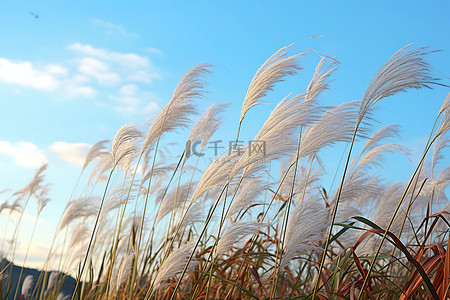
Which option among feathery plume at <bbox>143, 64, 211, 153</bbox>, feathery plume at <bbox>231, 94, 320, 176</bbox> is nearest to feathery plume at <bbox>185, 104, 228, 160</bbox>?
feathery plume at <bbox>143, 64, 211, 153</bbox>

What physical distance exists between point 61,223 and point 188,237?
3.21 feet

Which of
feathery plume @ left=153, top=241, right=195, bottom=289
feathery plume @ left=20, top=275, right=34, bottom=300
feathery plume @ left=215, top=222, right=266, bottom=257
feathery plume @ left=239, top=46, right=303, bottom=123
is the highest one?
feathery plume @ left=239, top=46, right=303, bottom=123

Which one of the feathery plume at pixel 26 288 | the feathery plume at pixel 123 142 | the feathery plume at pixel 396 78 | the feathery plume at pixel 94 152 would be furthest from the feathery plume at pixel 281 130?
the feathery plume at pixel 26 288

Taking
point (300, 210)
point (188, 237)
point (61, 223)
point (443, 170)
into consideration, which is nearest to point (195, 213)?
point (300, 210)

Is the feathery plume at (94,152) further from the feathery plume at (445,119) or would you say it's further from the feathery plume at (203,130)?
the feathery plume at (445,119)

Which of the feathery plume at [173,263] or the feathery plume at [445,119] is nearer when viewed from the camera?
the feathery plume at [445,119]

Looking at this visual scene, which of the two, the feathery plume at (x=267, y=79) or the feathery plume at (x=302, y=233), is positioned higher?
the feathery plume at (x=267, y=79)

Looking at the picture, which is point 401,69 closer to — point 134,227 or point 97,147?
point 134,227

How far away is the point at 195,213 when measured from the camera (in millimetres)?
2467

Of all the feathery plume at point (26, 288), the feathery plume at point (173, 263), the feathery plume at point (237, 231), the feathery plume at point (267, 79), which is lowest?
the feathery plume at point (26, 288)

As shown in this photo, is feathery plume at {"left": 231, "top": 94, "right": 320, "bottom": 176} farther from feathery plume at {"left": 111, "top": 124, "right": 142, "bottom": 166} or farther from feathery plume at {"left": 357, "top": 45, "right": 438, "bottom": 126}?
feathery plume at {"left": 111, "top": 124, "right": 142, "bottom": 166}

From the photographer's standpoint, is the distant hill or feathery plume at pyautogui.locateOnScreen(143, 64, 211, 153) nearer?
feathery plume at pyautogui.locateOnScreen(143, 64, 211, 153)

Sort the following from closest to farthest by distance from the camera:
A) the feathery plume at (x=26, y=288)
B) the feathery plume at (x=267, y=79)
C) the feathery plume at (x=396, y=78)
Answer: the feathery plume at (x=396, y=78), the feathery plume at (x=267, y=79), the feathery plume at (x=26, y=288)

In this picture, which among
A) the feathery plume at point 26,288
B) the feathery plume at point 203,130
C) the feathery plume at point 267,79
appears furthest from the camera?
the feathery plume at point 26,288
